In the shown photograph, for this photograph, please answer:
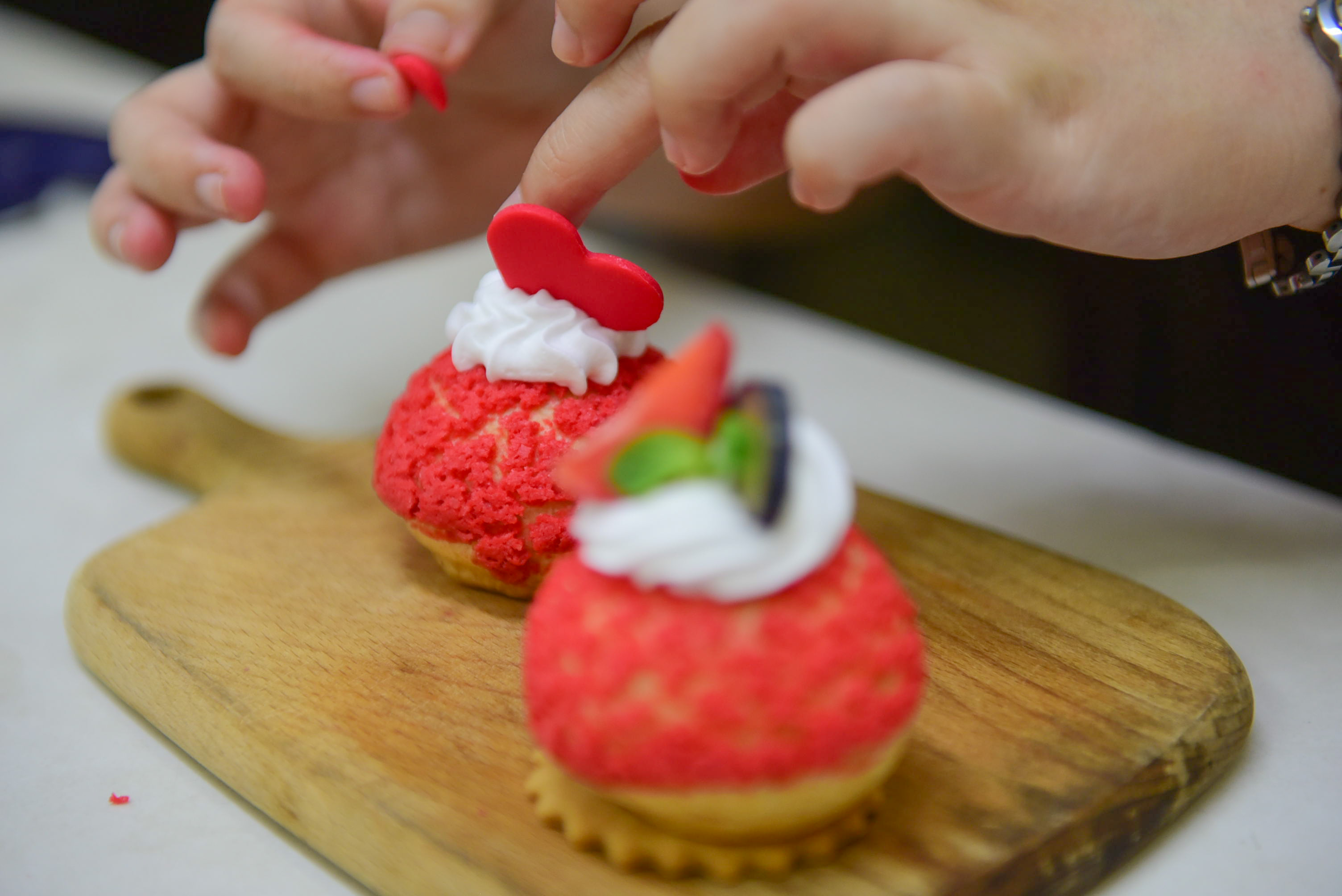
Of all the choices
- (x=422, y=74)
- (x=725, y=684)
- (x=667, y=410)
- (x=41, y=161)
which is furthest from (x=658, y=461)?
(x=41, y=161)

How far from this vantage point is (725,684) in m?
0.77

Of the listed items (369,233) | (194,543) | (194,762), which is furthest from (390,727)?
(369,233)

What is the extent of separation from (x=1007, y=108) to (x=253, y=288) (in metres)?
1.09

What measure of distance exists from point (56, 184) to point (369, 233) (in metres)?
1.14

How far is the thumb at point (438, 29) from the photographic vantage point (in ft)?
3.99

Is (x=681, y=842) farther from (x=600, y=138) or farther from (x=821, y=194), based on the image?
(x=600, y=138)

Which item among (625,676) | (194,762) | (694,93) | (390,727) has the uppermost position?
(694,93)

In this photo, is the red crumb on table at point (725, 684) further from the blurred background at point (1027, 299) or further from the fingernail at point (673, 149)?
the blurred background at point (1027, 299)

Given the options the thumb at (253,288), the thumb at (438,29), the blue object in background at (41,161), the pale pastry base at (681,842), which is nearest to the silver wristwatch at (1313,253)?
the pale pastry base at (681,842)

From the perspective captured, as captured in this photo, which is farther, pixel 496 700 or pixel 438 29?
pixel 438 29

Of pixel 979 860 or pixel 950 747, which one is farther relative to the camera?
pixel 950 747

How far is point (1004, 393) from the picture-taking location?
1.77 m

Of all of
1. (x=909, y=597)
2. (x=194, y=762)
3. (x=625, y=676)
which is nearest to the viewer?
(x=625, y=676)

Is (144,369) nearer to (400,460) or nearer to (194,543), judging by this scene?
(194,543)
